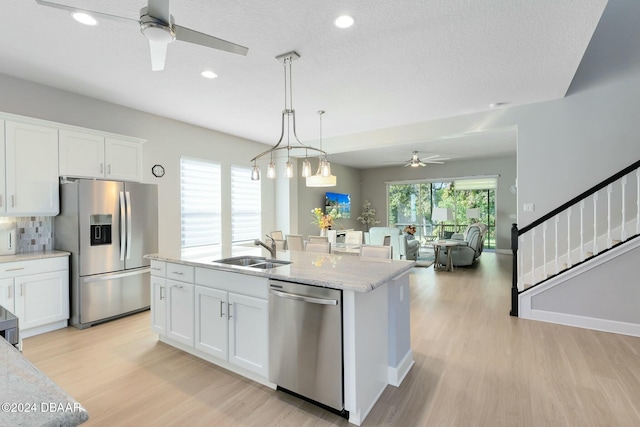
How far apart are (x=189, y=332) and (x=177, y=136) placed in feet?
11.2

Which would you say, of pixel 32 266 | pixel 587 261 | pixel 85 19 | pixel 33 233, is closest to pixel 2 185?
pixel 33 233

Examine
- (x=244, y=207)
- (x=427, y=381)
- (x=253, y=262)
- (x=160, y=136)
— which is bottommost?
(x=427, y=381)

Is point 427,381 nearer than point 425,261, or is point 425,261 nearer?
point 427,381

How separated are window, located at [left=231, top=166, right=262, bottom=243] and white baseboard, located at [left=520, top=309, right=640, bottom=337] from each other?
4821mm

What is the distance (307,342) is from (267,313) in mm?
385

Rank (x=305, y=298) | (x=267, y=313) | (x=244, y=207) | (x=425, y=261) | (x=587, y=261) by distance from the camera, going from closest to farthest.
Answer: (x=305, y=298) < (x=267, y=313) < (x=587, y=261) < (x=244, y=207) < (x=425, y=261)

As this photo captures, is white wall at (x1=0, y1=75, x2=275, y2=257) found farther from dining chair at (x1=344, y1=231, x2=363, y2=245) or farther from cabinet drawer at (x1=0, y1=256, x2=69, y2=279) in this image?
dining chair at (x1=344, y1=231, x2=363, y2=245)

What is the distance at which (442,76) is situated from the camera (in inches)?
129

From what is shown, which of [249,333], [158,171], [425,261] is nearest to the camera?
[249,333]

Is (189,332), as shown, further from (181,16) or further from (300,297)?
(181,16)

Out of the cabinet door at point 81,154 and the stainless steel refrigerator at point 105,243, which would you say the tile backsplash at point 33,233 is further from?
the cabinet door at point 81,154

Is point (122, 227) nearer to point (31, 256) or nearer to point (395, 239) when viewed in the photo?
point (31, 256)

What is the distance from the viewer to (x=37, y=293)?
3285mm

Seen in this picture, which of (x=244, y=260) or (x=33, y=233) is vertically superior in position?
(x=33, y=233)
